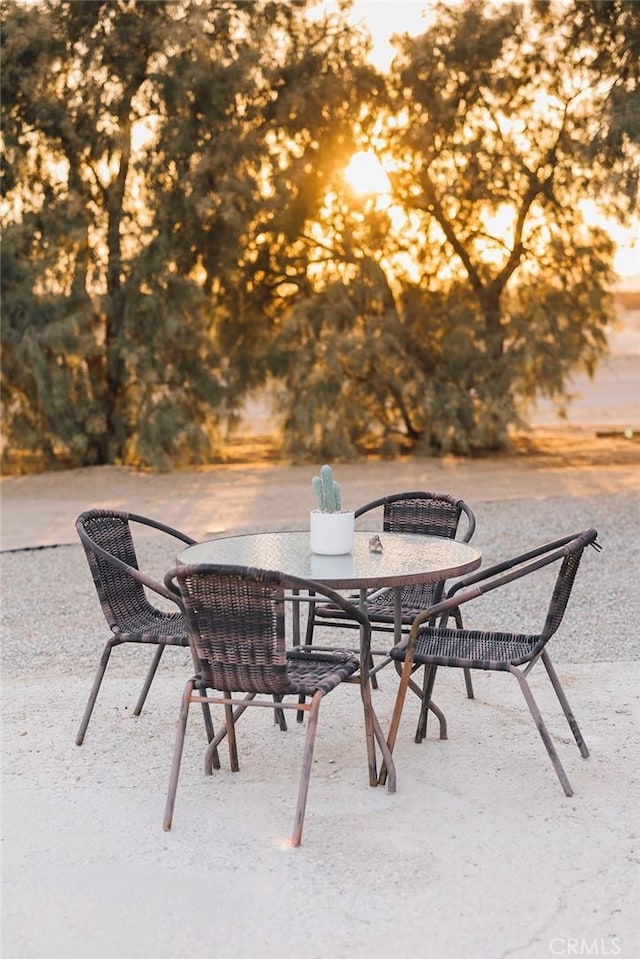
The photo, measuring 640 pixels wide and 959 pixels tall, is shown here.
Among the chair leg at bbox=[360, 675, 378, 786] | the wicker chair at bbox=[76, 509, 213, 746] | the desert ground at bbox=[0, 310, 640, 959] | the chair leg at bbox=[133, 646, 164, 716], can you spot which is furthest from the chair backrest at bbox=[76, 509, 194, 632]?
the chair leg at bbox=[360, 675, 378, 786]

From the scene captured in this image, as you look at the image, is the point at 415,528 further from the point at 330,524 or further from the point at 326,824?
the point at 326,824

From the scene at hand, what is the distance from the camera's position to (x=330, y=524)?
4336mm

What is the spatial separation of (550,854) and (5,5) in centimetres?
1402

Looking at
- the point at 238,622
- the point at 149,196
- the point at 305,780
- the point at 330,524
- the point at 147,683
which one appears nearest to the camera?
the point at 305,780

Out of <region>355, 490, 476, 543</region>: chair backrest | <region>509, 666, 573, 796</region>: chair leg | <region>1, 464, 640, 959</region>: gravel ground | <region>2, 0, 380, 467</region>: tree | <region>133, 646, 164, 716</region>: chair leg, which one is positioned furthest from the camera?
<region>2, 0, 380, 467</region>: tree

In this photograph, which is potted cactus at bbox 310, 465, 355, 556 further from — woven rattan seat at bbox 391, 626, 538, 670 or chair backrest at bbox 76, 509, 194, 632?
chair backrest at bbox 76, 509, 194, 632

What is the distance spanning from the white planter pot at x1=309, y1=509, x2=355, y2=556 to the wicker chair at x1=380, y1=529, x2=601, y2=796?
1.40 ft

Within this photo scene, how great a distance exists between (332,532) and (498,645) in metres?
0.71

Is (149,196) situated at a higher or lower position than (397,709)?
higher

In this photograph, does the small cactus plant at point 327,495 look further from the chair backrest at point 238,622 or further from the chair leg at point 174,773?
the chair leg at point 174,773

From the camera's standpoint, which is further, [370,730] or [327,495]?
[327,495]

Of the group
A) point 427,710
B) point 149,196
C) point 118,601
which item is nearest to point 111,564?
point 118,601

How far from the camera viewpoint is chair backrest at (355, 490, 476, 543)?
5164mm

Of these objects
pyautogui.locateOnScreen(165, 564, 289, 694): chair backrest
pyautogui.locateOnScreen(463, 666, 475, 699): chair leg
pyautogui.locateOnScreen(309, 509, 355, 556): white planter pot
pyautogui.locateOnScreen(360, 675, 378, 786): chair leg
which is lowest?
pyautogui.locateOnScreen(463, 666, 475, 699): chair leg
